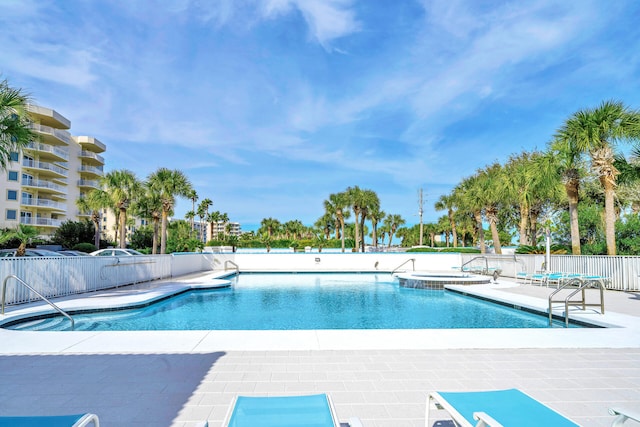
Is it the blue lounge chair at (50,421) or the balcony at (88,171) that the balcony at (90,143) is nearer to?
the balcony at (88,171)

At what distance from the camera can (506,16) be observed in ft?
42.5

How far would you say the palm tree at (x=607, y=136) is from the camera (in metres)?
12.8

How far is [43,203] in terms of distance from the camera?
133 ft

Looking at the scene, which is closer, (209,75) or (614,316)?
(614,316)

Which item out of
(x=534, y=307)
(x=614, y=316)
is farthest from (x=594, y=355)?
(x=534, y=307)

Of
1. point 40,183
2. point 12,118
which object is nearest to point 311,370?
point 12,118

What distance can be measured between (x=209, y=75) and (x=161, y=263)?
9207 mm

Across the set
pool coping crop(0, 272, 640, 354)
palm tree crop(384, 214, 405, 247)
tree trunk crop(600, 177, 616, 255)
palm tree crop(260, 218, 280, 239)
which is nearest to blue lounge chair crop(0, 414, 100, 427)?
pool coping crop(0, 272, 640, 354)

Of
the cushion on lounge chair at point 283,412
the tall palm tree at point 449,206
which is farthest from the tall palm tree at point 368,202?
the cushion on lounge chair at point 283,412

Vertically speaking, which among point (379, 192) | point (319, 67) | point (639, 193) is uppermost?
point (319, 67)

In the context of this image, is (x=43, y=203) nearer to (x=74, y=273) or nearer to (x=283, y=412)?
(x=74, y=273)

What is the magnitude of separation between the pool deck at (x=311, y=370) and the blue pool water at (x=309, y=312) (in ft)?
7.13

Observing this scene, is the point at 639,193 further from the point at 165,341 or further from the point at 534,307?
the point at 165,341

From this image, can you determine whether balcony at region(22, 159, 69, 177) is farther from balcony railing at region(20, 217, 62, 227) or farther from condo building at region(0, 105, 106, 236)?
balcony railing at region(20, 217, 62, 227)
